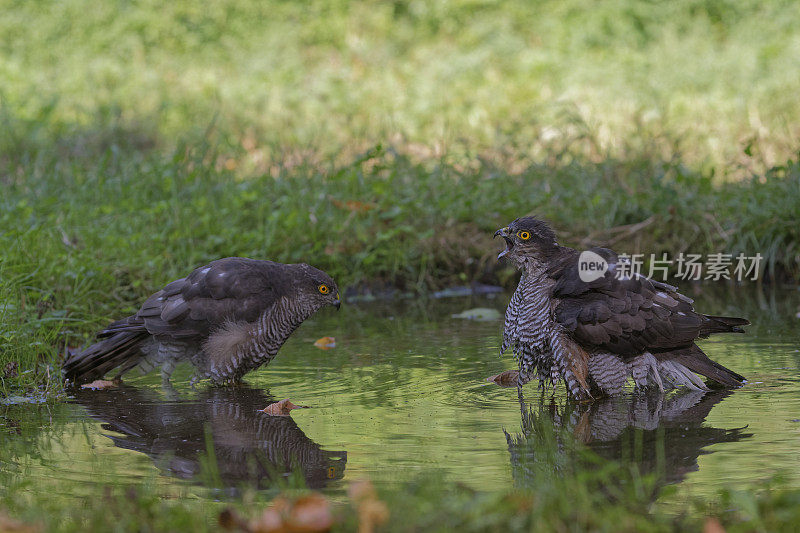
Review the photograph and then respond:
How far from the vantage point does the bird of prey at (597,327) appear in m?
5.16

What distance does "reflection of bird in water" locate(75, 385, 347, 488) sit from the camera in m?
4.15

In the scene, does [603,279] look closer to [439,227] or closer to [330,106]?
[439,227]

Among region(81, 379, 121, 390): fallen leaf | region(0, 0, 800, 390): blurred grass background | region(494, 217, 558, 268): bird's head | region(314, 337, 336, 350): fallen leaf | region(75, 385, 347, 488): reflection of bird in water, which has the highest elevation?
region(0, 0, 800, 390): blurred grass background

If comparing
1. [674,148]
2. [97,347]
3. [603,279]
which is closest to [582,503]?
[603,279]

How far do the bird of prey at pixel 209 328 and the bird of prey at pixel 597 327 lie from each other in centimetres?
141

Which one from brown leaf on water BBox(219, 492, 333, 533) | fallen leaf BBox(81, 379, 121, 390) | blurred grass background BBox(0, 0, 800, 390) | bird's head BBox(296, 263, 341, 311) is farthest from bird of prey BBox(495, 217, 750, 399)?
blurred grass background BBox(0, 0, 800, 390)

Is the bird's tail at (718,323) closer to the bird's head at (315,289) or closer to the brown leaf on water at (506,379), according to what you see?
the brown leaf on water at (506,379)

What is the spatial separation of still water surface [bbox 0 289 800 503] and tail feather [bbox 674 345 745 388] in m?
0.07

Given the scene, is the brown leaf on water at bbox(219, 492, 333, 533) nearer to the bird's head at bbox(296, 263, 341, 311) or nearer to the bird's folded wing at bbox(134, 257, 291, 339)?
the bird's folded wing at bbox(134, 257, 291, 339)

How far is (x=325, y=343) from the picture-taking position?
6777mm

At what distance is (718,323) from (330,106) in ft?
31.0

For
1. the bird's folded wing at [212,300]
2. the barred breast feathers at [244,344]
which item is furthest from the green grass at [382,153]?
the barred breast feathers at [244,344]

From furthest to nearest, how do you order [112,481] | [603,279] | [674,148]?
[674,148] < [603,279] < [112,481]

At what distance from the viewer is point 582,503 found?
2.94 m
